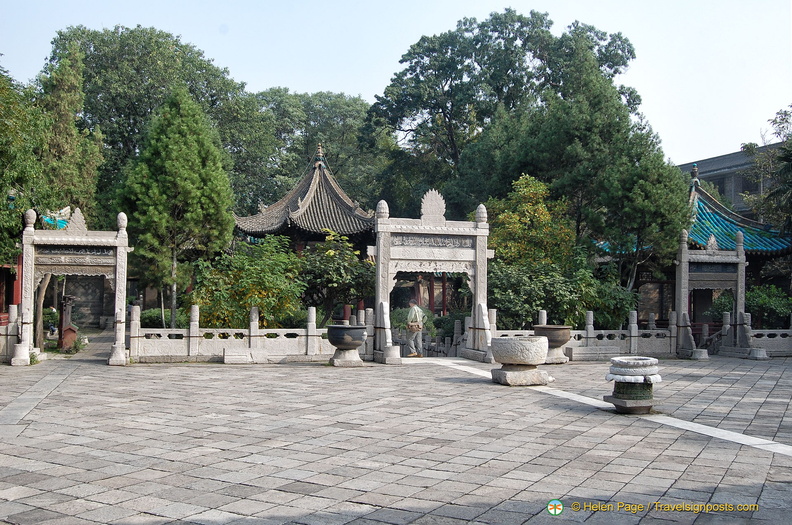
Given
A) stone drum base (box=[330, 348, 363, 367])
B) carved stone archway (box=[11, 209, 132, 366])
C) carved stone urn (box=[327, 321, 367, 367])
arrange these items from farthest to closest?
carved stone archway (box=[11, 209, 132, 366])
stone drum base (box=[330, 348, 363, 367])
carved stone urn (box=[327, 321, 367, 367])

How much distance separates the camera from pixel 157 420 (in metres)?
7.77

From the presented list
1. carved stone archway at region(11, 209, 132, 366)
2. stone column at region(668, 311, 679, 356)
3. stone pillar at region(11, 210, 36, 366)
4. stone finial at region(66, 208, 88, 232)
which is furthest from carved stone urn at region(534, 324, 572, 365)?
stone pillar at region(11, 210, 36, 366)

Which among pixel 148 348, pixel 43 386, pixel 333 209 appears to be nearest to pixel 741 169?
pixel 333 209

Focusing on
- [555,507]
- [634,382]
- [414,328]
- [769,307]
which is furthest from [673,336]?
[555,507]

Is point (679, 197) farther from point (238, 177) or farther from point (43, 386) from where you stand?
point (238, 177)

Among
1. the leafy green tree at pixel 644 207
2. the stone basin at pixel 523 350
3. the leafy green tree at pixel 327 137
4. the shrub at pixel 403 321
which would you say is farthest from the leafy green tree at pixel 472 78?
the stone basin at pixel 523 350

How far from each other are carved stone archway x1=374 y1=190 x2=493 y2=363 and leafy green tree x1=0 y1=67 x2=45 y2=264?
7087 millimetres

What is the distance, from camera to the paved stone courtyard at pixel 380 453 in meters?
4.67

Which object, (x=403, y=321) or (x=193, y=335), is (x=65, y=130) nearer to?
(x=193, y=335)

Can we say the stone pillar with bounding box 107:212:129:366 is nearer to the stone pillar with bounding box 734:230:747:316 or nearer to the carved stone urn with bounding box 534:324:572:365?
the carved stone urn with bounding box 534:324:572:365

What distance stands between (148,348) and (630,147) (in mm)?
13435

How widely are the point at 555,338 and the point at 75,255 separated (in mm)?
10043

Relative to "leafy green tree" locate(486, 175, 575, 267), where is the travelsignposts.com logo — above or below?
below

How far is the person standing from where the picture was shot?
1625cm
